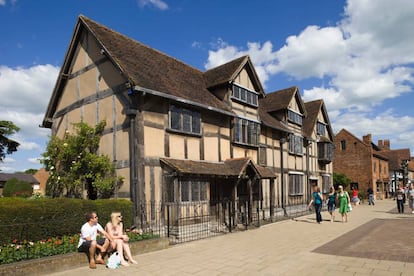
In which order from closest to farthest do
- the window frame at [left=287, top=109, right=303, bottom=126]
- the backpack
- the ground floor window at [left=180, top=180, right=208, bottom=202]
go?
1. the backpack
2. the ground floor window at [left=180, top=180, right=208, bottom=202]
3. the window frame at [left=287, top=109, right=303, bottom=126]

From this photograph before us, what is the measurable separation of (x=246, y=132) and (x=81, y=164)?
8791 mm

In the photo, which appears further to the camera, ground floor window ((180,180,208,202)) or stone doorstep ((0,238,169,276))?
ground floor window ((180,180,208,202))

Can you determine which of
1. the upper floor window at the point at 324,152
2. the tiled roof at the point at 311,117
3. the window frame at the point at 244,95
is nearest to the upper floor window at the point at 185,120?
the window frame at the point at 244,95

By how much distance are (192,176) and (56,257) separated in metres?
6.30

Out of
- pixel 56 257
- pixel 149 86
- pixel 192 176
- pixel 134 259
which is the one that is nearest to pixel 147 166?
pixel 192 176

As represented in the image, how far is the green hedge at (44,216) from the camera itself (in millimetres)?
8750

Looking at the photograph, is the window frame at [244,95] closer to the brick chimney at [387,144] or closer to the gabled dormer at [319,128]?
the gabled dormer at [319,128]

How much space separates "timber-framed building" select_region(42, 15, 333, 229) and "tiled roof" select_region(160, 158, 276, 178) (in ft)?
0.16

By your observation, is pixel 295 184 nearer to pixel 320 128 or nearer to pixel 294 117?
pixel 294 117

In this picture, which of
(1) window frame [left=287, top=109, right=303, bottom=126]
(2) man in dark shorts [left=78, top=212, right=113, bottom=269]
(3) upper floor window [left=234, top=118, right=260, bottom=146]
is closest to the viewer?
(2) man in dark shorts [left=78, top=212, right=113, bottom=269]

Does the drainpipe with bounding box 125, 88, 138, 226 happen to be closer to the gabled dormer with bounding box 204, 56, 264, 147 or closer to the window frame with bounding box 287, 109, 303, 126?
the gabled dormer with bounding box 204, 56, 264, 147

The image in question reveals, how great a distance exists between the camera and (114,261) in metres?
7.96

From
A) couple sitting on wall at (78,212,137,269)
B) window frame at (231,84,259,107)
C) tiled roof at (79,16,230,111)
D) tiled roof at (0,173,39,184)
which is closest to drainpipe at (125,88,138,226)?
tiled roof at (79,16,230,111)

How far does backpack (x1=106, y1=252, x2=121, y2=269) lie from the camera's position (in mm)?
7914
